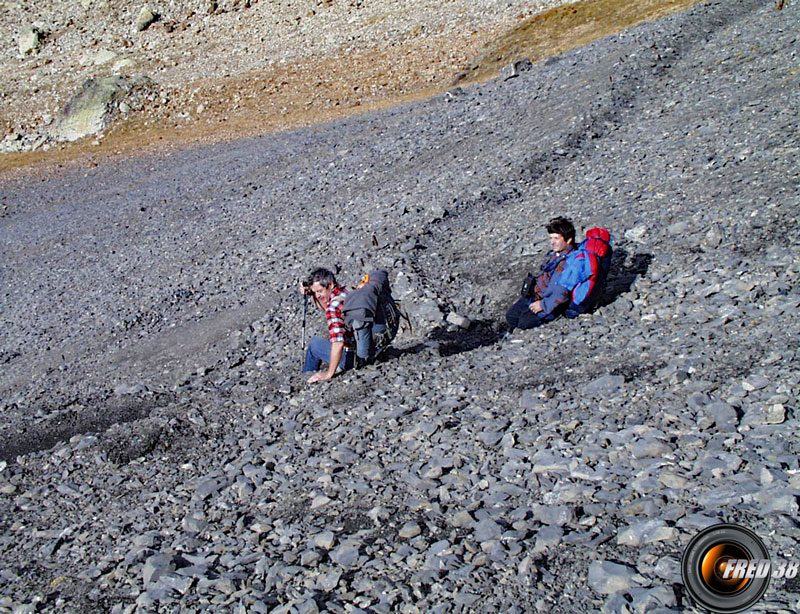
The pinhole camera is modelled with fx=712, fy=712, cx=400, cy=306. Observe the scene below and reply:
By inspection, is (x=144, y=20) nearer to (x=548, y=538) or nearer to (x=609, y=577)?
(x=548, y=538)

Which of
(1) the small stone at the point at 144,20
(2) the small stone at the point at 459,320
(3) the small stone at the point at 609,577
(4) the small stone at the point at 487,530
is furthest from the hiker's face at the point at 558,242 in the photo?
(1) the small stone at the point at 144,20

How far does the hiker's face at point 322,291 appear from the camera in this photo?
795 centimetres

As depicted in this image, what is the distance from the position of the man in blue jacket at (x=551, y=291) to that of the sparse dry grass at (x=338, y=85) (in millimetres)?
18280

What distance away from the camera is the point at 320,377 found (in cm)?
837

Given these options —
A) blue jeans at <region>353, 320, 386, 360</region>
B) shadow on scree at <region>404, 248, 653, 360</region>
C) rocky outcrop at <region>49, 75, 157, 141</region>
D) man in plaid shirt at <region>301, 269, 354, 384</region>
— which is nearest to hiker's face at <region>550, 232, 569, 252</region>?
shadow on scree at <region>404, 248, 653, 360</region>

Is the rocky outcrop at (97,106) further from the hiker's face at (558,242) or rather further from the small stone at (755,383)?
the small stone at (755,383)

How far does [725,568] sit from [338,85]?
27.9m

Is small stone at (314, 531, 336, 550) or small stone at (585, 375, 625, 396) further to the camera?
small stone at (585, 375, 625, 396)

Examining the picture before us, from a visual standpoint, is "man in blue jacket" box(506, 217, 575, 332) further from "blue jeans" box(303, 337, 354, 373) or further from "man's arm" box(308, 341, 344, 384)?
"man's arm" box(308, 341, 344, 384)

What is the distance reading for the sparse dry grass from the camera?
26.7 m

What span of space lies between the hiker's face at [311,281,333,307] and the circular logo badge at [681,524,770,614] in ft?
15.6

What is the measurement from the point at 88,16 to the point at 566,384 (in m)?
46.6

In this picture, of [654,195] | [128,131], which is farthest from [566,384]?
[128,131]

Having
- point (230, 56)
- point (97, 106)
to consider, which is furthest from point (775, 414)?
point (230, 56)
